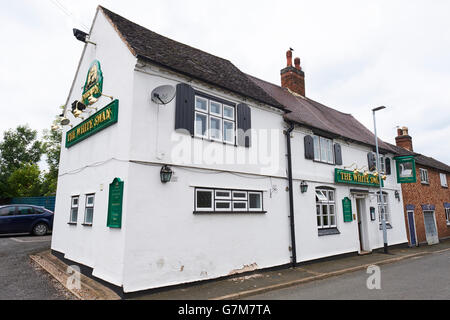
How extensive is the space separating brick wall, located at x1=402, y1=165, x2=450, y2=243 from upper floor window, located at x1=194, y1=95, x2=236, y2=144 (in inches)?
551

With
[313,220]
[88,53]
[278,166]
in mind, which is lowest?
[313,220]

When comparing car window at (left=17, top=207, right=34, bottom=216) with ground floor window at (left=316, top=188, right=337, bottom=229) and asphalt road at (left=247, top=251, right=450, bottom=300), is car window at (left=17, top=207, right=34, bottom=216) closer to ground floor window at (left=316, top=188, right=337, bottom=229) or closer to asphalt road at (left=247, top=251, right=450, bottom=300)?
asphalt road at (left=247, top=251, right=450, bottom=300)

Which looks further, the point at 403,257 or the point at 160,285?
the point at 403,257

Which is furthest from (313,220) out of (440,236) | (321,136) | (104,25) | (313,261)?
(440,236)

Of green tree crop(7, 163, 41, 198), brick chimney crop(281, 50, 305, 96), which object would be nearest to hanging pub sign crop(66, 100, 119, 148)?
brick chimney crop(281, 50, 305, 96)

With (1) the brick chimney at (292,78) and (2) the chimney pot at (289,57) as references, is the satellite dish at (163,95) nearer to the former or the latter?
(1) the brick chimney at (292,78)

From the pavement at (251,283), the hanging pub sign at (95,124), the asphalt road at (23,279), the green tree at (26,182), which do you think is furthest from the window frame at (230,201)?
the green tree at (26,182)

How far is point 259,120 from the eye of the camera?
10219 millimetres

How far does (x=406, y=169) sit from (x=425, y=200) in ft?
14.4

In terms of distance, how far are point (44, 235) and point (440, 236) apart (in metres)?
26.0

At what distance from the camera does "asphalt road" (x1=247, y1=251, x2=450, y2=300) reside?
21.2ft

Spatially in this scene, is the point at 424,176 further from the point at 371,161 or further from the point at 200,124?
the point at 200,124
